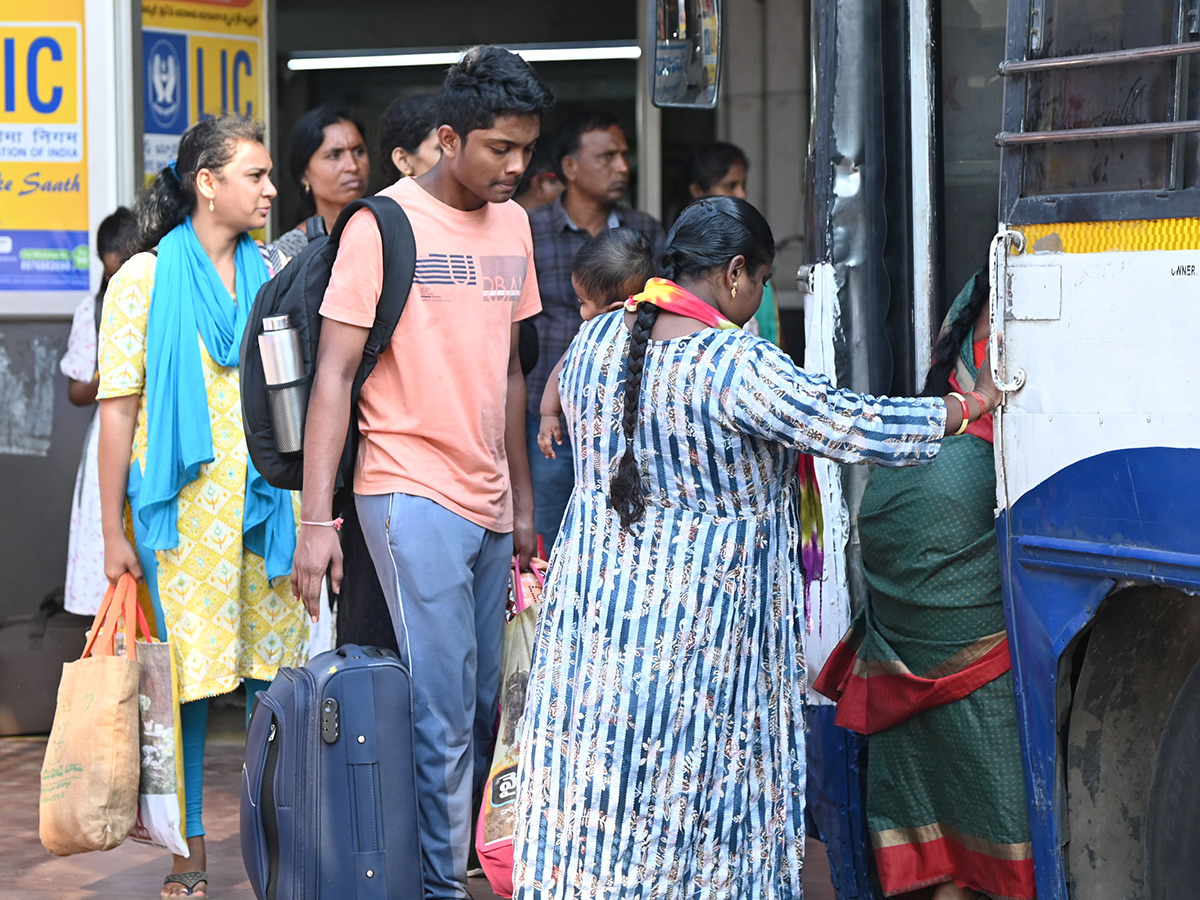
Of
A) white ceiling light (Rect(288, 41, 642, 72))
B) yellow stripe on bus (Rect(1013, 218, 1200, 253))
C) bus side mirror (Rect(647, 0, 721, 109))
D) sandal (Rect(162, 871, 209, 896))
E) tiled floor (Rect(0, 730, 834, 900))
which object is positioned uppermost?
white ceiling light (Rect(288, 41, 642, 72))

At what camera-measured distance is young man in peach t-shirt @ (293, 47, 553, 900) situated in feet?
10.5

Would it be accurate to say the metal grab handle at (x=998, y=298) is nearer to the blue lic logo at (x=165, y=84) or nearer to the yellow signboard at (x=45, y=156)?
the yellow signboard at (x=45, y=156)

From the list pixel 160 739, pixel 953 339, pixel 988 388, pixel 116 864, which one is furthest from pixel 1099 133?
pixel 116 864

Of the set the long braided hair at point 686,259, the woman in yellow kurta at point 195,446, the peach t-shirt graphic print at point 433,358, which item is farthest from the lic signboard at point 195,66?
the long braided hair at point 686,259

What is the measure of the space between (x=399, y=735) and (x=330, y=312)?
35.1 inches

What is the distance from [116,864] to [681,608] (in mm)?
2450

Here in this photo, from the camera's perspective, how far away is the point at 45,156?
582cm

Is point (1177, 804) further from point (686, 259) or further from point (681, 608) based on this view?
point (686, 259)

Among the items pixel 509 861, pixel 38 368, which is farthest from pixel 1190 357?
pixel 38 368

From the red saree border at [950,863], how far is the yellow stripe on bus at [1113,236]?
1125 mm

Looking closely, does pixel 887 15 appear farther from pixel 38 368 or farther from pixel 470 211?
pixel 38 368

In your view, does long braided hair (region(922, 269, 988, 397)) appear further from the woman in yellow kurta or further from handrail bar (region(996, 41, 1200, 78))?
the woman in yellow kurta

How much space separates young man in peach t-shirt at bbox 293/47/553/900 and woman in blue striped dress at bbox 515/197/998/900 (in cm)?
56

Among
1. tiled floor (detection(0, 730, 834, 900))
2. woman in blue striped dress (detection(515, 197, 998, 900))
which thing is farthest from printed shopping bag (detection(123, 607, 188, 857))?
woman in blue striped dress (detection(515, 197, 998, 900))
